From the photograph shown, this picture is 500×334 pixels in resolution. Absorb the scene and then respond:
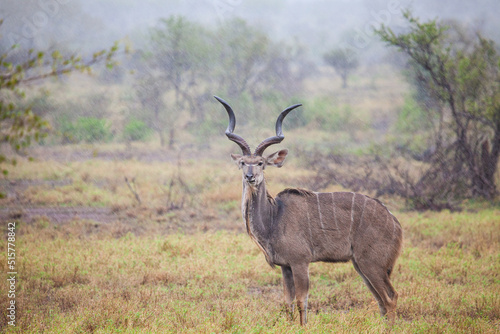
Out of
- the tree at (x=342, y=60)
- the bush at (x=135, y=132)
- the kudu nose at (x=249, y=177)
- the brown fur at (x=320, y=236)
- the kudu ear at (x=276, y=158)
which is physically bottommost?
the brown fur at (x=320, y=236)

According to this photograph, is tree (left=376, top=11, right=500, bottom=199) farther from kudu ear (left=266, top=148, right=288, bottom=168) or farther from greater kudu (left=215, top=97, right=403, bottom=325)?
kudu ear (left=266, top=148, right=288, bottom=168)

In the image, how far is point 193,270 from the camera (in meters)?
7.21

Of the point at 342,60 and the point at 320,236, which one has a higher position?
the point at 342,60

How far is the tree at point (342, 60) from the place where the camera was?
3850 cm

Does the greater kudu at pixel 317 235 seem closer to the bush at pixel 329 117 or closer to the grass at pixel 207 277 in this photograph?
the grass at pixel 207 277

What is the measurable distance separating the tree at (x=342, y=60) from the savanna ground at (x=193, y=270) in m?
27.3

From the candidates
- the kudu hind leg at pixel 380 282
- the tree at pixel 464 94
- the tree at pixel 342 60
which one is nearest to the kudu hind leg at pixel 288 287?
the kudu hind leg at pixel 380 282

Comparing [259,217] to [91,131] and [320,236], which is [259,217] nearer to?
[320,236]

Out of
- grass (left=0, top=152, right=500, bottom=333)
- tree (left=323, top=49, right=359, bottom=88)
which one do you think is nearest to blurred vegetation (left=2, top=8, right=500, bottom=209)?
grass (left=0, top=152, right=500, bottom=333)

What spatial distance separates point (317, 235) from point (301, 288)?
627 millimetres

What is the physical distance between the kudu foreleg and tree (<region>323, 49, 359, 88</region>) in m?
34.7

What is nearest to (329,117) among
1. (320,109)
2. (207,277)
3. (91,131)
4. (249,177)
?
(320,109)

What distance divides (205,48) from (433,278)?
23203 millimetres

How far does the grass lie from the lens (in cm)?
530
